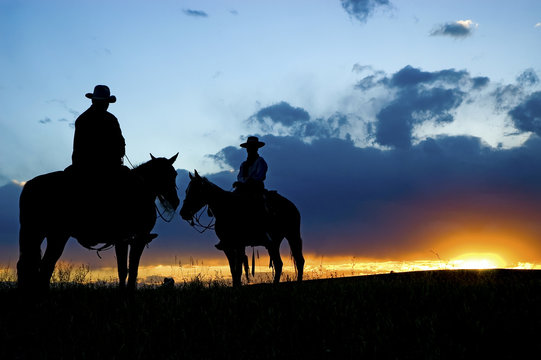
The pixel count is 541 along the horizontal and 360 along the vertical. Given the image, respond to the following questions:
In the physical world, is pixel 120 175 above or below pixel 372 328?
above

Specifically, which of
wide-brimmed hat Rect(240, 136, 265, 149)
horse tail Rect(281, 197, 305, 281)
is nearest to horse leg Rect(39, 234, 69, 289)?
wide-brimmed hat Rect(240, 136, 265, 149)

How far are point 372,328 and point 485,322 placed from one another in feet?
5.12

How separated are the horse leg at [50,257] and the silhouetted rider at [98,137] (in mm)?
1322

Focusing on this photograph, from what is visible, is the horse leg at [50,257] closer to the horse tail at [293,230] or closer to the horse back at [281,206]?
the horse back at [281,206]

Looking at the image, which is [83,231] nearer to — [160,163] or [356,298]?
[160,163]

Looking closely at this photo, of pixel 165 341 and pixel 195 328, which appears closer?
pixel 165 341

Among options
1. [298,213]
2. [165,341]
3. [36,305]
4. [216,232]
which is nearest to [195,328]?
[165,341]

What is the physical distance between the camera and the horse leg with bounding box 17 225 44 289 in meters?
8.41

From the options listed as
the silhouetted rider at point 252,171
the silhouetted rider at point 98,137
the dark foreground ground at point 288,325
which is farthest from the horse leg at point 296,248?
the silhouetted rider at point 98,137

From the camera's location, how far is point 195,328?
6512mm

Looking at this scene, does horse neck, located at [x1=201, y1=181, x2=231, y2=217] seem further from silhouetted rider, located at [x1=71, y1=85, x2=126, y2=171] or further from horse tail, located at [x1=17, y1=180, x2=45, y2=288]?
horse tail, located at [x1=17, y1=180, x2=45, y2=288]

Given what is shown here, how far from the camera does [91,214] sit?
9.01m

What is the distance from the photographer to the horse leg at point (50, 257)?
28.0 ft

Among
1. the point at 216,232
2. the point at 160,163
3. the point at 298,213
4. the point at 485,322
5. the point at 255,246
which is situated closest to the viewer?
the point at 485,322
